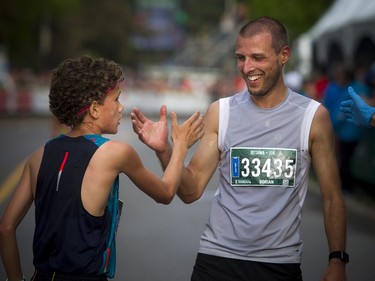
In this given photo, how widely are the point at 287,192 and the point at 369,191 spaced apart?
966 cm

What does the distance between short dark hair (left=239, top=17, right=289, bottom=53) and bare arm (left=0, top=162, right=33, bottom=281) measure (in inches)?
51.5

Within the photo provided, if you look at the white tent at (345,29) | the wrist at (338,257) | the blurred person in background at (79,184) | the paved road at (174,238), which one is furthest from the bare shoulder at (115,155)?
the white tent at (345,29)

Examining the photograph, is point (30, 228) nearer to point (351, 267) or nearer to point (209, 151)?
point (351, 267)

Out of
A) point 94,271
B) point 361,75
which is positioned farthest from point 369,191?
point 94,271

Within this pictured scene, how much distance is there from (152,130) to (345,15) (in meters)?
13.9

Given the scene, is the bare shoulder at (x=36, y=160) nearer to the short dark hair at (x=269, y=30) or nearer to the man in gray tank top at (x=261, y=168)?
the man in gray tank top at (x=261, y=168)

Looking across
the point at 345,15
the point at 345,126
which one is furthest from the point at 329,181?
the point at 345,15

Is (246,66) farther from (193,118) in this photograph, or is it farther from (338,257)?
(338,257)

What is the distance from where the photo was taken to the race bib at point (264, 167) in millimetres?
4391

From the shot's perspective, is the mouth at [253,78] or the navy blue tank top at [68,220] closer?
the navy blue tank top at [68,220]

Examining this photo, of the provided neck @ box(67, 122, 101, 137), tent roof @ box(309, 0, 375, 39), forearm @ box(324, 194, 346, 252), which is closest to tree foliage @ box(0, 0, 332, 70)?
tent roof @ box(309, 0, 375, 39)

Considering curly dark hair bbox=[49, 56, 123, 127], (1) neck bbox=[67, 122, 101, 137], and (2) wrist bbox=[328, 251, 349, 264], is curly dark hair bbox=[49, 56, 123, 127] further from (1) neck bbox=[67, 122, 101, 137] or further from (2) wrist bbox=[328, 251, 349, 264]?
(2) wrist bbox=[328, 251, 349, 264]

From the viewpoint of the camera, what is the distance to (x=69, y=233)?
152 inches

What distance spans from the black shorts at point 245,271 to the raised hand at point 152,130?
62 cm
